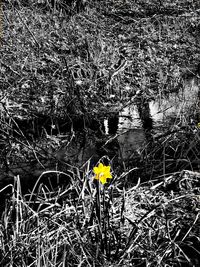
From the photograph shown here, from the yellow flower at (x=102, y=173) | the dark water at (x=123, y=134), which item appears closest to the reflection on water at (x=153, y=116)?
the dark water at (x=123, y=134)

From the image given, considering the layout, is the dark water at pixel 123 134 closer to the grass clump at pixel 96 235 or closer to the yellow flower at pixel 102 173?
the grass clump at pixel 96 235

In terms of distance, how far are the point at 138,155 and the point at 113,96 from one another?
112 cm

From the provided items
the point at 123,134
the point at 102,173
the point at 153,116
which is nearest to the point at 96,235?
the point at 102,173

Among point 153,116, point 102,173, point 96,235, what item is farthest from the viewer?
point 153,116

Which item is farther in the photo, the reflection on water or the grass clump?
the reflection on water

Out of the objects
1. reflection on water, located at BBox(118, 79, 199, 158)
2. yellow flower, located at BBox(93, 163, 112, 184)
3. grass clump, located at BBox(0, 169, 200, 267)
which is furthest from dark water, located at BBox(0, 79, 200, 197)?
yellow flower, located at BBox(93, 163, 112, 184)

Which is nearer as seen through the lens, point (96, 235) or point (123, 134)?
point (96, 235)

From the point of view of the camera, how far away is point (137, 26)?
547 centimetres

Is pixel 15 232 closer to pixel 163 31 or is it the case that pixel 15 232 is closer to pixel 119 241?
pixel 119 241

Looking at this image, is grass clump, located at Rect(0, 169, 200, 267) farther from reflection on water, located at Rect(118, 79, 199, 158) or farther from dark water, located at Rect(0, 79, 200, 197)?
reflection on water, located at Rect(118, 79, 199, 158)

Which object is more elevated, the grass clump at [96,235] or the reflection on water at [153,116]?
the reflection on water at [153,116]

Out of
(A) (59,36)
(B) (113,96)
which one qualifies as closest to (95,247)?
(B) (113,96)

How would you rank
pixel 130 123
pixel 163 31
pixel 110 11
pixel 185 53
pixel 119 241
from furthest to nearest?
pixel 110 11 → pixel 163 31 → pixel 185 53 → pixel 130 123 → pixel 119 241

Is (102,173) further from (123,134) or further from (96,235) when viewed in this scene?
(123,134)
